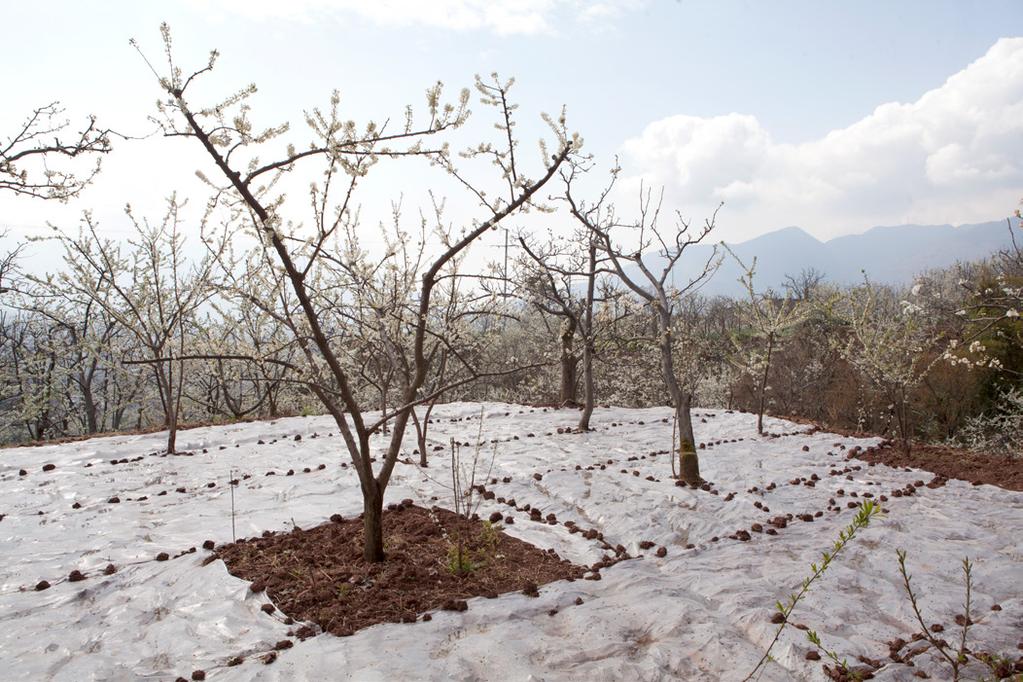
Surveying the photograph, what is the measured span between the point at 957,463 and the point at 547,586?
6313mm

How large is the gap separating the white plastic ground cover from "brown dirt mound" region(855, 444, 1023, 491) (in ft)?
1.22

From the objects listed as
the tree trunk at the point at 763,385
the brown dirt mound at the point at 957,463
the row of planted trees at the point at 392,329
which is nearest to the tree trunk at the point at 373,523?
the row of planted trees at the point at 392,329

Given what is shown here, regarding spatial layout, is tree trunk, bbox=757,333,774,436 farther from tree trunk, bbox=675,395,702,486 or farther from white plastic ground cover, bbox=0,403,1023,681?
tree trunk, bbox=675,395,702,486

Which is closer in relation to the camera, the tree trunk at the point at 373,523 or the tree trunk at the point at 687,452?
the tree trunk at the point at 373,523

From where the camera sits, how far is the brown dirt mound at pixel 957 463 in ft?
22.0

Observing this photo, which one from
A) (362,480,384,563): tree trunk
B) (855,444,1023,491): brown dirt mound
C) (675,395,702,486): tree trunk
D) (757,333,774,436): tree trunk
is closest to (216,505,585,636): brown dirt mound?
(362,480,384,563): tree trunk

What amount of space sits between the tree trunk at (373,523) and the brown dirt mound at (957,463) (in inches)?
245

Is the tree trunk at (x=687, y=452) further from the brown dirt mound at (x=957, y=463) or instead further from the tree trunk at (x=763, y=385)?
the brown dirt mound at (x=957, y=463)

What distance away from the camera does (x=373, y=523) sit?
4016 millimetres

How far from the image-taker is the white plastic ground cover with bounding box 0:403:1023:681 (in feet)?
9.95

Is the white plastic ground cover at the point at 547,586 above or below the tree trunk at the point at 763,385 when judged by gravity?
below

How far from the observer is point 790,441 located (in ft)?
29.5

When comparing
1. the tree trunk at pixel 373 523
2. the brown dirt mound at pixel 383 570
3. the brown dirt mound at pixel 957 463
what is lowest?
the brown dirt mound at pixel 957 463

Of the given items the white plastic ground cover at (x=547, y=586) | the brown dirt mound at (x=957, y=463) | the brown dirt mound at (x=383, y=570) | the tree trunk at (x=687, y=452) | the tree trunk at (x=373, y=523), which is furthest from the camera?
the brown dirt mound at (x=957, y=463)
